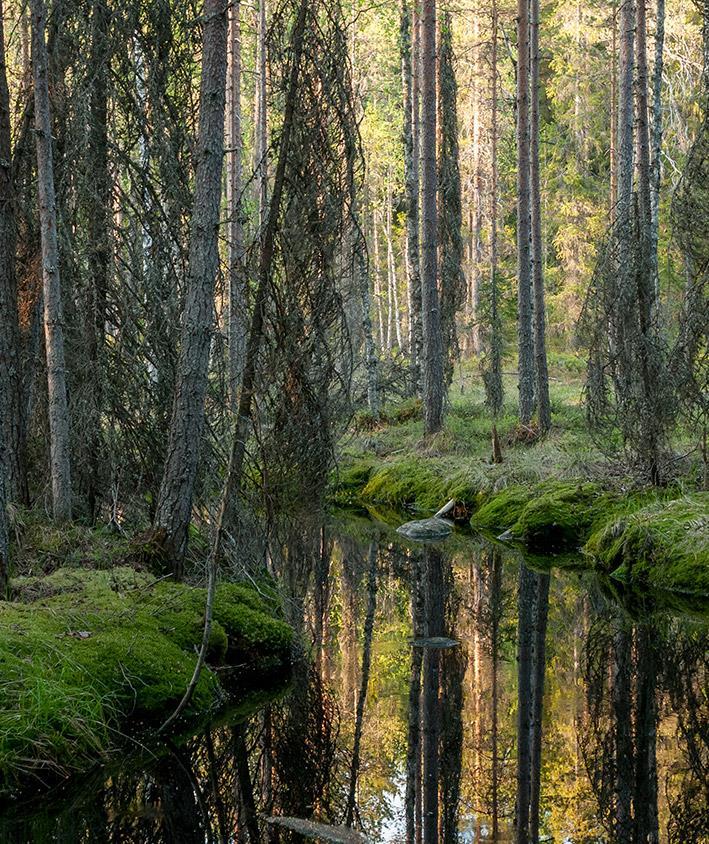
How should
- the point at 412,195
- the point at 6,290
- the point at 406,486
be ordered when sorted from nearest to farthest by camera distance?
the point at 6,290, the point at 406,486, the point at 412,195

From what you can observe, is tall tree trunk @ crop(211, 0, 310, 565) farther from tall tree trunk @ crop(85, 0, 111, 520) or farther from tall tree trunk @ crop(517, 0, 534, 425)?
tall tree trunk @ crop(517, 0, 534, 425)

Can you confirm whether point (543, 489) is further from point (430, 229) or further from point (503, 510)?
point (430, 229)

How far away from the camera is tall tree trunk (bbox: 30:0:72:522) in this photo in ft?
29.7

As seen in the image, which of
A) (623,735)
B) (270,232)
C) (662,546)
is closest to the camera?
(623,735)

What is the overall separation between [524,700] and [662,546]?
4712 millimetres

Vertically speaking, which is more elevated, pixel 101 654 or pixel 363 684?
pixel 101 654

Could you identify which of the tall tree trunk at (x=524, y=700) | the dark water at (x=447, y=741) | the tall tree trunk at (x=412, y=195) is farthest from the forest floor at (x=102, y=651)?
the tall tree trunk at (x=412, y=195)

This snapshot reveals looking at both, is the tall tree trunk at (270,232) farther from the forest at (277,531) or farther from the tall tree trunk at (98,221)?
the tall tree trunk at (98,221)

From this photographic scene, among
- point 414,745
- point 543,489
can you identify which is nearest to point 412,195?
point 543,489

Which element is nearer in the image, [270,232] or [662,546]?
A: [270,232]

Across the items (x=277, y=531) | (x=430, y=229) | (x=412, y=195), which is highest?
(x=412, y=195)

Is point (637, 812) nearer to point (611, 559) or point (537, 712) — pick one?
point (537, 712)

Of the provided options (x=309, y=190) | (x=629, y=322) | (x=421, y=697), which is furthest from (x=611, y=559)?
(x=309, y=190)

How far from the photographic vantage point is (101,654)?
639 centimetres
